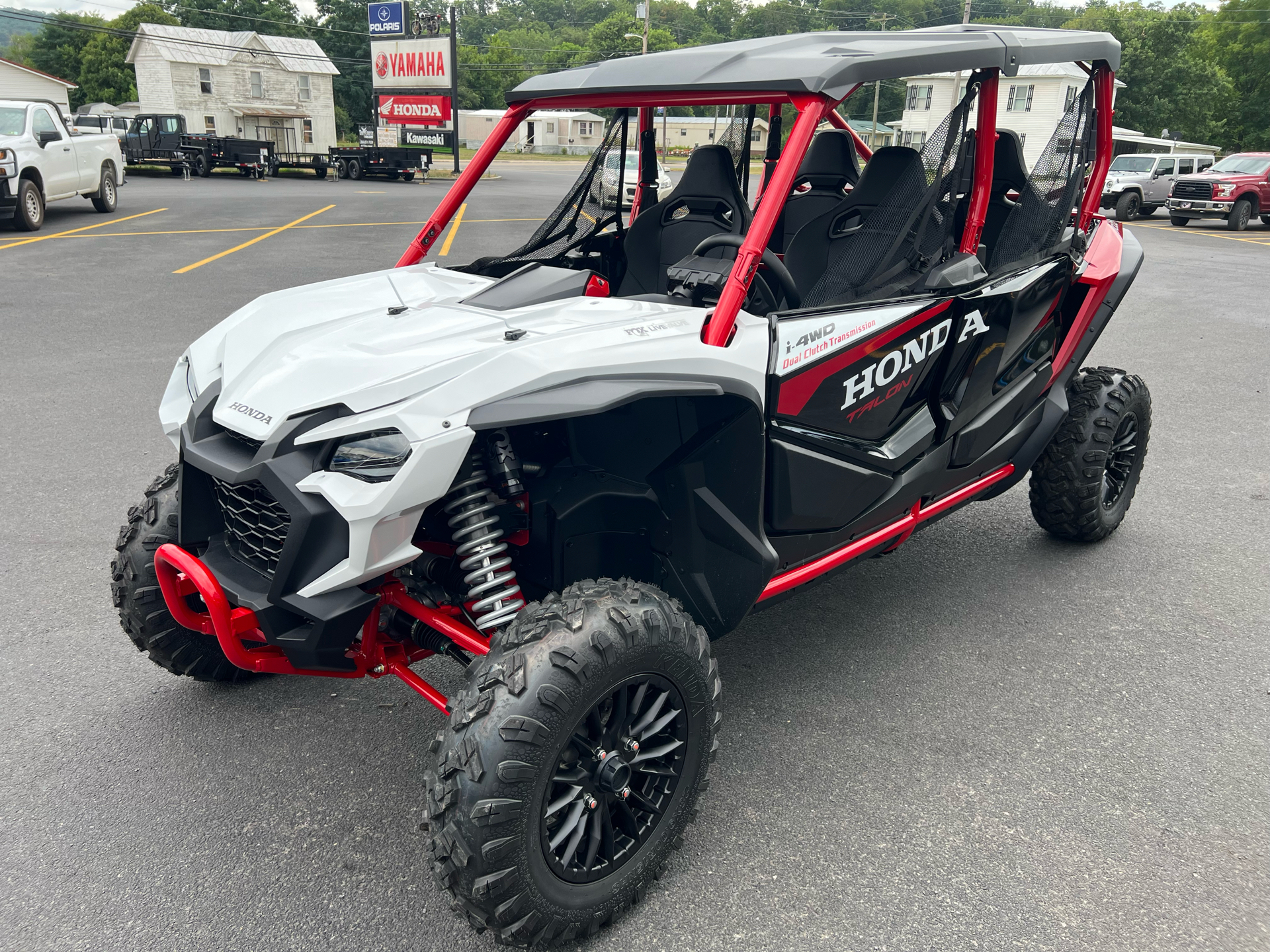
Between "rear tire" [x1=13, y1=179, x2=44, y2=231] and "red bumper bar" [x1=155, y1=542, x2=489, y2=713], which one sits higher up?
"rear tire" [x1=13, y1=179, x2=44, y2=231]

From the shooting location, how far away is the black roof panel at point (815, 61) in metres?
2.65

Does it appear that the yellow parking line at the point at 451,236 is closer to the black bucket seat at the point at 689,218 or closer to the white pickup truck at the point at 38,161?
the white pickup truck at the point at 38,161

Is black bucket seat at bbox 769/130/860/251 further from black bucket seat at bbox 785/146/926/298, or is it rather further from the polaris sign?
the polaris sign

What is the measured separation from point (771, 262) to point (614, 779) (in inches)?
64.6

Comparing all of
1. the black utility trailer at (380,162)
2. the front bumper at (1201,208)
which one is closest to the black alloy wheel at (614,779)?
the front bumper at (1201,208)

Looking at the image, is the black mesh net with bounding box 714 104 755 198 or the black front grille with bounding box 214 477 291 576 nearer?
the black front grille with bounding box 214 477 291 576

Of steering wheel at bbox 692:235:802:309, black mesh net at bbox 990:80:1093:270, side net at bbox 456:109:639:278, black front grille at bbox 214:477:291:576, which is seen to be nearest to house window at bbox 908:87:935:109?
black mesh net at bbox 990:80:1093:270

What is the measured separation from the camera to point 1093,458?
166 inches

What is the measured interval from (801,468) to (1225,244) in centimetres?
2039

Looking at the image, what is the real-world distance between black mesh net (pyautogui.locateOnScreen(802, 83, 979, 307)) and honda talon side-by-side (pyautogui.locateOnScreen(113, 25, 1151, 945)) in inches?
0.5

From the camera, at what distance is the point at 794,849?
258 cm

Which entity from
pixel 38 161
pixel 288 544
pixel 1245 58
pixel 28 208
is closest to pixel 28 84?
pixel 38 161

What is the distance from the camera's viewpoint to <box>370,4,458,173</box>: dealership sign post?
34.4m

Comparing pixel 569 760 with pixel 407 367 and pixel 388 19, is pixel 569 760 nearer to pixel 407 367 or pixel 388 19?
pixel 407 367
